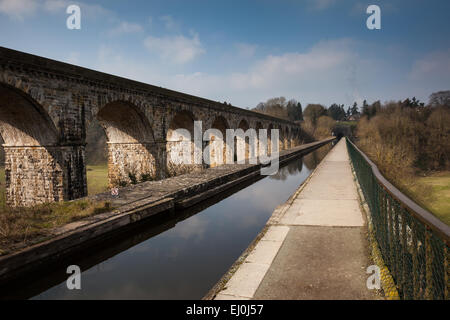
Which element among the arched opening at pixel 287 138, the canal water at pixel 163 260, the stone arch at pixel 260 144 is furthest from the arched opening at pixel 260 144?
the canal water at pixel 163 260

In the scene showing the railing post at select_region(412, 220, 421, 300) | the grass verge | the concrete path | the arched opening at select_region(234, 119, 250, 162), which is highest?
the arched opening at select_region(234, 119, 250, 162)

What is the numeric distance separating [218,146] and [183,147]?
4318 mm

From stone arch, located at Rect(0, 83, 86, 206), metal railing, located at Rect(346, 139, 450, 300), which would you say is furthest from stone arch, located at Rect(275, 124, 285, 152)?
metal railing, located at Rect(346, 139, 450, 300)

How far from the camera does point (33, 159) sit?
919 cm

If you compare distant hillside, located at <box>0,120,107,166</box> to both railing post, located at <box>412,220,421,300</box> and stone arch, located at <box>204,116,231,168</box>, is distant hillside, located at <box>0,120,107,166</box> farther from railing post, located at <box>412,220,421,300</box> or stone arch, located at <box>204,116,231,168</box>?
railing post, located at <box>412,220,421,300</box>

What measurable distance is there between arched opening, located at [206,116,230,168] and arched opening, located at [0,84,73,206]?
1325cm

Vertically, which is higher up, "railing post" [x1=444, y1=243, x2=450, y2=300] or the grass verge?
"railing post" [x1=444, y1=243, x2=450, y2=300]

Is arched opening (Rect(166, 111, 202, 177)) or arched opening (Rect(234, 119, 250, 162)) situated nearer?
arched opening (Rect(166, 111, 202, 177))

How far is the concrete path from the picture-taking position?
10.6 feet

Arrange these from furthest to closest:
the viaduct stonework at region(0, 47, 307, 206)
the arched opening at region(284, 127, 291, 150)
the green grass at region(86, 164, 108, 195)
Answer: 1. the arched opening at region(284, 127, 291, 150)
2. the green grass at region(86, 164, 108, 195)
3. the viaduct stonework at region(0, 47, 307, 206)

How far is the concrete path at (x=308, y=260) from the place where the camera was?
10.6ft

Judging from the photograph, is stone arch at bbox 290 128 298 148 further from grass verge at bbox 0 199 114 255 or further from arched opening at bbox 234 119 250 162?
grass verge at bbox 0 199 114 255

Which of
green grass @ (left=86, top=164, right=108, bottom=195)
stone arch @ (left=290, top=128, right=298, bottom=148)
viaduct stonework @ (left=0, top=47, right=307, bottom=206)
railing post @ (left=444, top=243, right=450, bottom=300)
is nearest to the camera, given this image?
railing post @ (left=444, top=243, right=450, bottom=300)

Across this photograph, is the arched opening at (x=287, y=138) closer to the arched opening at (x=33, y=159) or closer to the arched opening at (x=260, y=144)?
the arched opening at (x=260, y=144)
